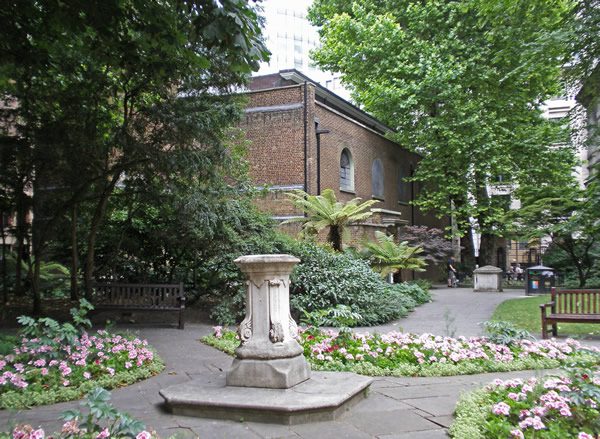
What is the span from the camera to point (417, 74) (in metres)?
23.4

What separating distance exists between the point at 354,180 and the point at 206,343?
49.5 feet

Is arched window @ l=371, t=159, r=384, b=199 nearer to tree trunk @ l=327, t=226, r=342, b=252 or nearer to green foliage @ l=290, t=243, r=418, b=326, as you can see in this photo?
tree trunk @ l=327, t=226, r=342, b=252

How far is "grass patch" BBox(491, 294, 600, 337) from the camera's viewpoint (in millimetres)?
10416

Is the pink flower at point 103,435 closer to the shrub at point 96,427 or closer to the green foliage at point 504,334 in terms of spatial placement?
the shrub at point 96,427

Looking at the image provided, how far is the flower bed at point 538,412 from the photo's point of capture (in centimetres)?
384

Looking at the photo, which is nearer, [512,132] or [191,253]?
[191,253]

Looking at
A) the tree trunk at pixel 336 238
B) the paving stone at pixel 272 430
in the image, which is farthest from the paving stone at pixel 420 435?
the tree trunk at pixel 336 238

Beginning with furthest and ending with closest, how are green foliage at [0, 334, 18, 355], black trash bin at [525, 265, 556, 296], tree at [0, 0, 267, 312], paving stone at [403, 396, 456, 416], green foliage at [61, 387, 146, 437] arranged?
black trash bin at [525, 265, 556, 296], tree at [0, 0, 267, 312], green foliage at [0, 334, 18, 355], paving stone at [403, 396, 456, 416], green foliage at [61, 387, 146, 437]

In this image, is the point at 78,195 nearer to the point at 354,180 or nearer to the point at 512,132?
the point at 354,180

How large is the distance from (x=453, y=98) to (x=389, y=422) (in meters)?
20.7

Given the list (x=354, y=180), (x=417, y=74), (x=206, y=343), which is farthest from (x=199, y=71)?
(x=417, y=74)

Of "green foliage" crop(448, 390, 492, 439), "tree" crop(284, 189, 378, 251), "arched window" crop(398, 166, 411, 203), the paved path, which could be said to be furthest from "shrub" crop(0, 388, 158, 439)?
A: "arched window" crop(398, 166, 411, 203)

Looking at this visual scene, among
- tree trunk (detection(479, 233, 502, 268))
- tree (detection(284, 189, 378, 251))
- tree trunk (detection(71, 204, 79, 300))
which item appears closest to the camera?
tree trunk (detection(71, 204, 79, 300))

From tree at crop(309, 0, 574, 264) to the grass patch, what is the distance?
26.1 feet
